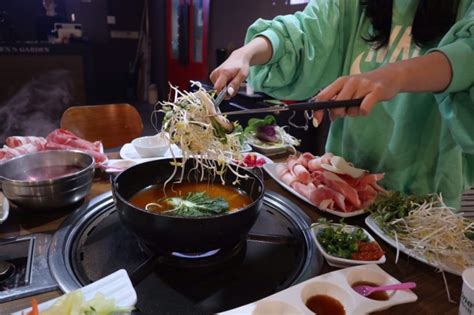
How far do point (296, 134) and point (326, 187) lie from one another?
2.19 m

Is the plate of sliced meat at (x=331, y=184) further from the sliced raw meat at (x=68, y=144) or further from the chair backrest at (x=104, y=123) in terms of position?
the chair backrest at (x=104, y=123)

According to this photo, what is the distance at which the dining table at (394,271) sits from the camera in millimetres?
887

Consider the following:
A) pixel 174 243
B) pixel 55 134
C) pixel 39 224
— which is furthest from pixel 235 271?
pixel 55 134

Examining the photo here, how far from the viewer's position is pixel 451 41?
1.17m

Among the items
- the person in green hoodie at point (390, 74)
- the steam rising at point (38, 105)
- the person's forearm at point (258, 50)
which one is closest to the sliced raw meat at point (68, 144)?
the person in green hoodie at point (390, 74)

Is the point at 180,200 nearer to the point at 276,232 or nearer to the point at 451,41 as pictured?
the point at 276,232

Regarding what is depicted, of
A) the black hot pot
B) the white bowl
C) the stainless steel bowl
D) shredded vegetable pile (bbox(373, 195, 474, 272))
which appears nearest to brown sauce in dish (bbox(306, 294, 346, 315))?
the black hot pot

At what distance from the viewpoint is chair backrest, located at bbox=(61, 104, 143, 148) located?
241 cm

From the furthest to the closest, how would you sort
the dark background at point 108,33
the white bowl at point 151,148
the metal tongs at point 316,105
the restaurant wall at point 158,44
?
the restaurant wall at point 158,44
the dark background at point 108,33
the white bowl at point 151,148
the metal tongs at point 316,105

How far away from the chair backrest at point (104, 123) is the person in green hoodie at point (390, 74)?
1.26 metres

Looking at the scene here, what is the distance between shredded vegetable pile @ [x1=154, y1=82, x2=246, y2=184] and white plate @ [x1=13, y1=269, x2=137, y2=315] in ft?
1.67

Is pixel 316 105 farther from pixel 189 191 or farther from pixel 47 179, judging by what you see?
pixel 47 179

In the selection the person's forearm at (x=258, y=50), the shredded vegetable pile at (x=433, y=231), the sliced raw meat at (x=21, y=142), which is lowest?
the shredded vegetable pile at (x=433, y=231)

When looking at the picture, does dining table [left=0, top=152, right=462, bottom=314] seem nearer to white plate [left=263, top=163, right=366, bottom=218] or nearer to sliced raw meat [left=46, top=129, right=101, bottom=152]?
white plate [left=263, top=163, right=366, bottom=218]
